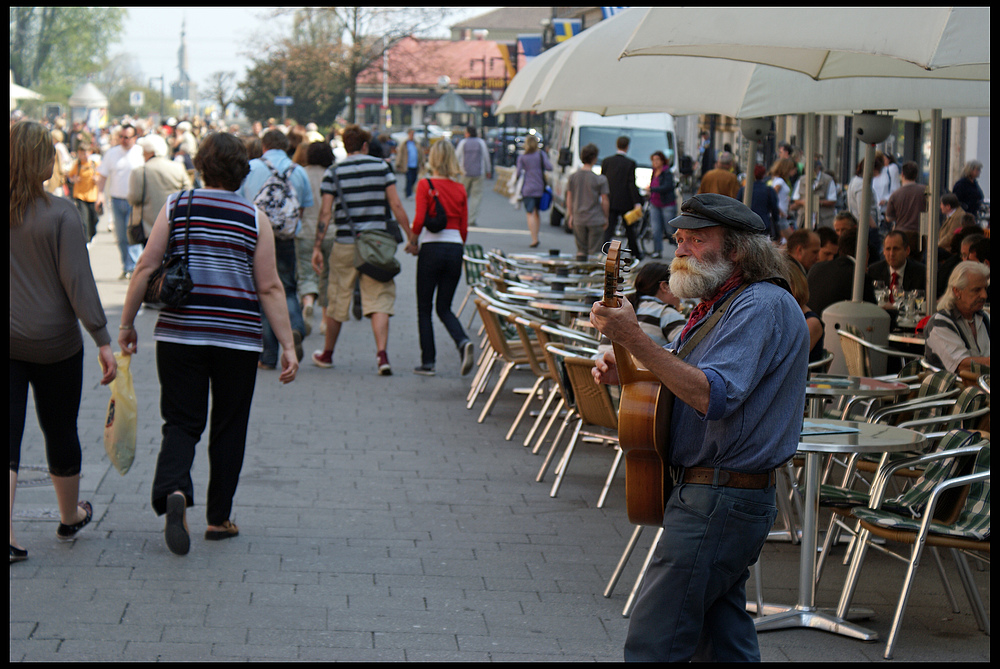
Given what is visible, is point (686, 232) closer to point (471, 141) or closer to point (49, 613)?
point (49, 613)

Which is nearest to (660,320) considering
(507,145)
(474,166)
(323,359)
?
(323,359)

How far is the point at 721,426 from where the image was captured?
324cm

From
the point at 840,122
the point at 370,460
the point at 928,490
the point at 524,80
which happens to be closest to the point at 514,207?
the point at 840,122

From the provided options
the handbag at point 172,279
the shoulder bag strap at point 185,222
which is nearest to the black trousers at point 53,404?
the handbag at point 172,279

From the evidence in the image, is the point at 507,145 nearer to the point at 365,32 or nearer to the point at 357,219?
the point at 365,32

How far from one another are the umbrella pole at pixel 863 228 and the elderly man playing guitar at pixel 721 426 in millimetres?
4906

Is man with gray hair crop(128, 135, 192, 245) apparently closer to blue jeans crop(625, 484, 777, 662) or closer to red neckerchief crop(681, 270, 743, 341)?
red neckerchief crop(681, 270, 743, 341)

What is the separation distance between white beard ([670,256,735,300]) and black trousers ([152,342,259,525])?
8.30ft

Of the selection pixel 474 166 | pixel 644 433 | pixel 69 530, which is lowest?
pixel 69 530

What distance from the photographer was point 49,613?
4500 mm

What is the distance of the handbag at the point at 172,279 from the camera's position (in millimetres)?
5142

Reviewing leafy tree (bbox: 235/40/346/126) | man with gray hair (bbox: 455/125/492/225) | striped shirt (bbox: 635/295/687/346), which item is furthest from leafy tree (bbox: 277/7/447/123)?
striped shirt (bbox: 635/295/687/346)

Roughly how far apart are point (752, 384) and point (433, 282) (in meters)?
6.90

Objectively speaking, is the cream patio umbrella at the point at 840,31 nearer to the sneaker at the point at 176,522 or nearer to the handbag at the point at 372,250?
the sneaker at the point at 176,522
